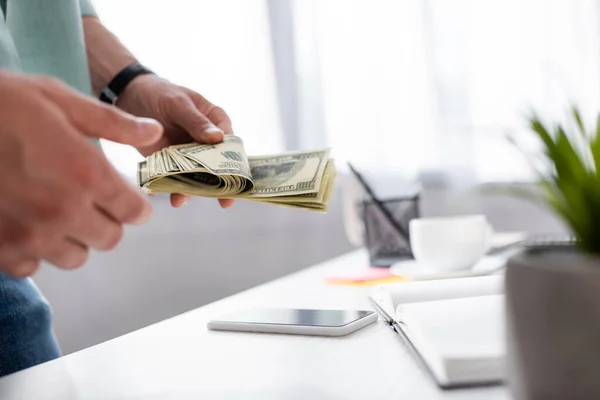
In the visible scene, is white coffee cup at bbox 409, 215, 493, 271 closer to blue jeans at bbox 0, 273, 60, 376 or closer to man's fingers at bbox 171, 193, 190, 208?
man's fingers at bbox 171, 193, 190, 208

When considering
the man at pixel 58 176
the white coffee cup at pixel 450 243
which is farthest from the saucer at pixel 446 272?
the man at pixel 58 176

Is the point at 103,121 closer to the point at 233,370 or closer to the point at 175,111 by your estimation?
the point at 233,370

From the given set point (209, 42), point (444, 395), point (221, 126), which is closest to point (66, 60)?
point (221, 126)

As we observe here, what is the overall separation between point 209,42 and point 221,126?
1.11m

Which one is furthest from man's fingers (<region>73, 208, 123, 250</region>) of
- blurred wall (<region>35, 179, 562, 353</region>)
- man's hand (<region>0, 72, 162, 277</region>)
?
blurred wall (<region>35, 179, 562, 353</region>)

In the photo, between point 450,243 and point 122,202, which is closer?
point 122,202

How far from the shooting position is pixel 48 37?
1007mm

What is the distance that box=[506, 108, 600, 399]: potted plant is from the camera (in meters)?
0.36

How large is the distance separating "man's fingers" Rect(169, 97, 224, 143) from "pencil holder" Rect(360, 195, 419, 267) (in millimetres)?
392

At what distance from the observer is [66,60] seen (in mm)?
1006

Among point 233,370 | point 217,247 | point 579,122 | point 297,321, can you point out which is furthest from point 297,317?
point 217,247

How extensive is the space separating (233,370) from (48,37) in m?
0.69

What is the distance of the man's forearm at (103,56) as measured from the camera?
3.62ft

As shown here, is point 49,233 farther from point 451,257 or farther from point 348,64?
point 348,64
